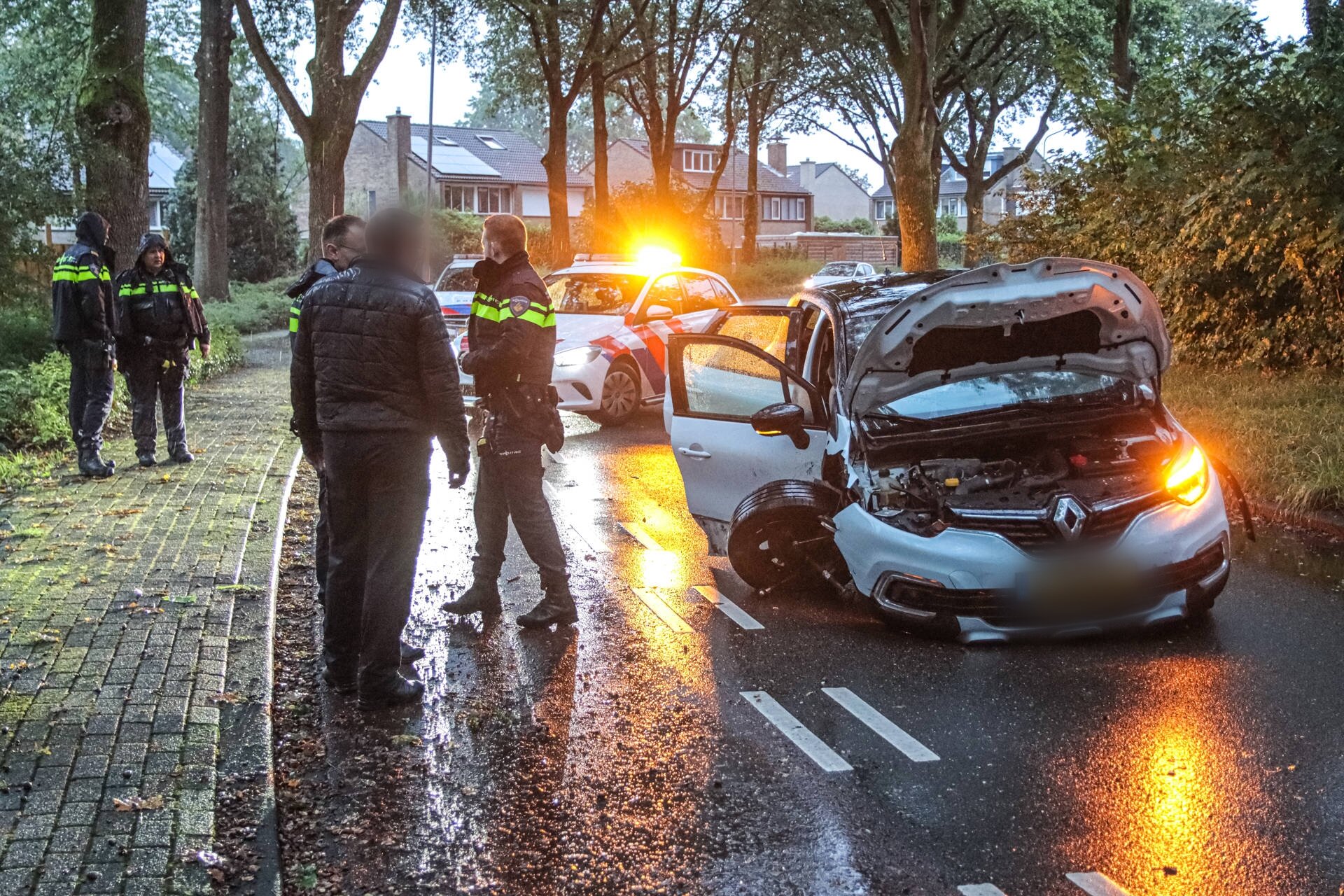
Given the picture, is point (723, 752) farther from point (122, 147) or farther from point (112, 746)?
point (122, 147)

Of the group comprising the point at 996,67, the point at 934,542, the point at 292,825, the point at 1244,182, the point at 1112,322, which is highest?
the point at 996,67

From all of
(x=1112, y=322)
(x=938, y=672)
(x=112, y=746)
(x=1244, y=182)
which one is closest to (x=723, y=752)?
(x=938, y=672)

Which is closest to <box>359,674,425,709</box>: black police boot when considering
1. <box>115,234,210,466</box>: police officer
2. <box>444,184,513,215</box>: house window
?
<box>115,234,210,466</box>: police officer

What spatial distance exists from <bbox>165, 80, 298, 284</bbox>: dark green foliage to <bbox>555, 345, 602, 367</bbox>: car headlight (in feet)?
109

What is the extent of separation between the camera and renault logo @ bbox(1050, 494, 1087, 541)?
565 centimetres

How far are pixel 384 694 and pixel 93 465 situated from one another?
5929mm

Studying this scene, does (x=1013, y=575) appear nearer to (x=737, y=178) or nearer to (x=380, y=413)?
(x=380, y=413)

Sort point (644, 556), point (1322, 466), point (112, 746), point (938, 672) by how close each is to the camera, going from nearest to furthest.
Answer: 1. point (112, 746)
2. point (938, 672)
3. point (644, 556)
4. point (1322, 466)

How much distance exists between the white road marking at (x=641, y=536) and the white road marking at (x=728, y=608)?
1.05m

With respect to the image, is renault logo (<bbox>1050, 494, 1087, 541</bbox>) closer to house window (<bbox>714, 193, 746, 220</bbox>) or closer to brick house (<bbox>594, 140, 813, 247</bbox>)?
brick house (<bbox>594, 140, 813, 247</bbox>)

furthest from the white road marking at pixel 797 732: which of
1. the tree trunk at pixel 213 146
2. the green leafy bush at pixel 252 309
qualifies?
the tree trunk at pixel 213 146

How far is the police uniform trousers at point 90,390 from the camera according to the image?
9.95 metres

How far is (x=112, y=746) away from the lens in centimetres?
464

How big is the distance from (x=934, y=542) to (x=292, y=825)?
2970mm
